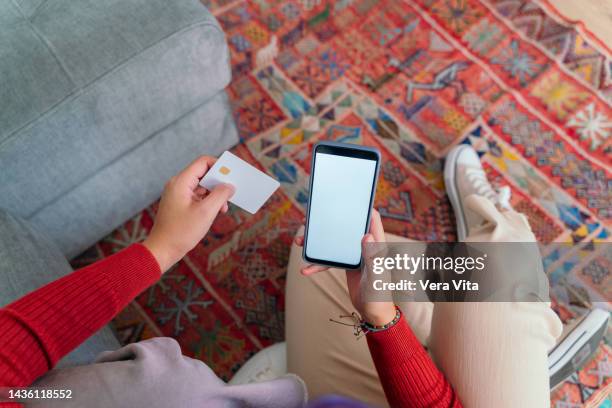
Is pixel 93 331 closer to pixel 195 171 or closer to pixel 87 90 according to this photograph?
pixel 195 171

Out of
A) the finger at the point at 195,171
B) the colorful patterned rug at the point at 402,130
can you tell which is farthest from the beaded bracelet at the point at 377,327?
the colorful patterned rug at the point at 402,130

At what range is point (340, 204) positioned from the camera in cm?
Result: 82

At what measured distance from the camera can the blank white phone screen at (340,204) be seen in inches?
31.7

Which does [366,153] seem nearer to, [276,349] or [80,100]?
[276,349]

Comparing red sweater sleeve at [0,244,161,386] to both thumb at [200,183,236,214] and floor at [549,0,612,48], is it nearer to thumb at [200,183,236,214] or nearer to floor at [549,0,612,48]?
thumb at [200,183,236,214]

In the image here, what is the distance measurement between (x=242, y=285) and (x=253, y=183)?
0.44 metres

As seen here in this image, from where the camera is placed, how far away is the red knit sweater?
21.8 inches

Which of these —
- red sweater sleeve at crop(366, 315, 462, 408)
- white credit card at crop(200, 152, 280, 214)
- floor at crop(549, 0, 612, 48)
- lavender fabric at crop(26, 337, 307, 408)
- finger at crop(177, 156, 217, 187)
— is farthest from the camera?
floor at crop(549, 0, 612, 48)

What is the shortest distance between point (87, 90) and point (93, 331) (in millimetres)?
485

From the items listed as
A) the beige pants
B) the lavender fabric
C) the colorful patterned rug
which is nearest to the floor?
the colorful patterned rug

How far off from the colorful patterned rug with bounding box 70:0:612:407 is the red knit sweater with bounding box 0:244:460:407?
0.57 metres

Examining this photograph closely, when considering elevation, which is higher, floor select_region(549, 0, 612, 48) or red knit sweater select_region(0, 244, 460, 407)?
floor select_region(549, 0, 612, 48)

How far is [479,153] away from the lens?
136 cm

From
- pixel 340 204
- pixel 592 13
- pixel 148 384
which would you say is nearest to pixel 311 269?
pixel 340 204
